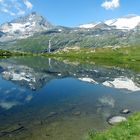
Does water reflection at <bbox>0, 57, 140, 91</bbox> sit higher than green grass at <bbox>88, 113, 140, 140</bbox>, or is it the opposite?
green grass at <bbox>88, 113, 140, 140</bbox>

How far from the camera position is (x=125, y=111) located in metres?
47.9

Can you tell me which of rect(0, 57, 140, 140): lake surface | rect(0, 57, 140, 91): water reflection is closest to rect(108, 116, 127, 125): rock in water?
rect(0, 57, 140, 140): lake surface

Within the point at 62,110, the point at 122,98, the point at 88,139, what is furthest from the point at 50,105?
the point at 88,139

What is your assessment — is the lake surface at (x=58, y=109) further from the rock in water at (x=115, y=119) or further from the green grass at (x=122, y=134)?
the green grass at (x=122, y=134)

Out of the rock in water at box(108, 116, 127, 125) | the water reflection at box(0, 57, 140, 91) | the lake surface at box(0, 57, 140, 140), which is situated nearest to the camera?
the lake surface at box(0, 57, 140, 140)

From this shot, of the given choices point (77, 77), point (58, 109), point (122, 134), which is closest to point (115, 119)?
point (122, 134)

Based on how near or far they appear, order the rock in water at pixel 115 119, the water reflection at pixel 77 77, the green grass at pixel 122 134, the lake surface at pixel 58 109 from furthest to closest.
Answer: the water reflection at pixel 77 77, the rock in water at pixel 115 119, the lake surface at pixel 58 109, the green grass at pixel 122 134

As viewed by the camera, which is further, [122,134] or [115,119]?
[115,119]

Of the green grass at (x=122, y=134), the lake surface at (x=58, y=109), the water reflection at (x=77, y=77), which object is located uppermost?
the green grass at (x=122, y=134)

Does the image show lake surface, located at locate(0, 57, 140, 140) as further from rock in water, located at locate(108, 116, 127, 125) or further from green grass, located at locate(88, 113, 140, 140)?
green grass, located at locate(88, 113, 140, 140)

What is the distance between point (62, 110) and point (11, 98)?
49.6ft

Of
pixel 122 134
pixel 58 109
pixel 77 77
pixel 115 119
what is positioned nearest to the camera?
pixel 122 134

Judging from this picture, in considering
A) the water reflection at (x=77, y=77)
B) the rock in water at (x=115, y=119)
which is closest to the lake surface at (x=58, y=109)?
the rock in water at (x=115, y=119)

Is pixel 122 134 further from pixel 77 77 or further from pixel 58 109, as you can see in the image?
pixel 77 77
